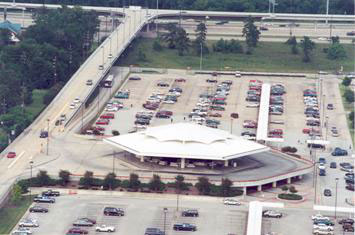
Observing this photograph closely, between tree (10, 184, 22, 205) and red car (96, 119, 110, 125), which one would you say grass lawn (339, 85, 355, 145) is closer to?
red car (96, 119, 110, 125)

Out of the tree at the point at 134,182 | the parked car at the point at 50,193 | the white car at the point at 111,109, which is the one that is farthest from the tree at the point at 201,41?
the parked car at the point at 50,193

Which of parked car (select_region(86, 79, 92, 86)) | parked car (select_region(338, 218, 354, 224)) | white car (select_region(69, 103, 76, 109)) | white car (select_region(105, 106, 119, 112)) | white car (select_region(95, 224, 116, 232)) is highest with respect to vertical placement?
parked car (select_region(86, 79, 92, 86))

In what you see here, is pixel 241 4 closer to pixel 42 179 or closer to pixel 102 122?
pixel 102 122

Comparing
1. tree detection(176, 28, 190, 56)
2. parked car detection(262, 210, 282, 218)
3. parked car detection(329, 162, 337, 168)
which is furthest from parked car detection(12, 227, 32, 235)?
tree detection(176, 28, 190, 56)

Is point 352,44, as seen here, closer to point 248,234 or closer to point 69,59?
point 69,59

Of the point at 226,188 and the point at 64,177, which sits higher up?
the point at 64,177

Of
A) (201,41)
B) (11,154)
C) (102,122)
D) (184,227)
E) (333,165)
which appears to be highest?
(201,41)

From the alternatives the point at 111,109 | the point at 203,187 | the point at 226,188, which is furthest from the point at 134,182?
the point at 111,109
